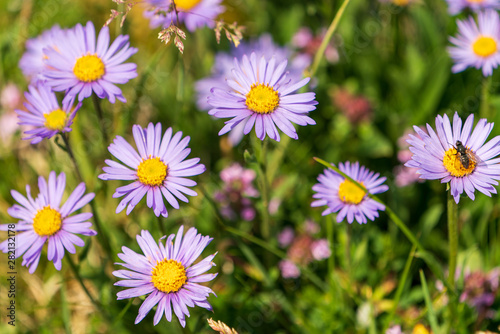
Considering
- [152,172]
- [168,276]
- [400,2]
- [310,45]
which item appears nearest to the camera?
[168,276]

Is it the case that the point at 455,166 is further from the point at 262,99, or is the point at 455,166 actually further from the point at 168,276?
the point at 168,276

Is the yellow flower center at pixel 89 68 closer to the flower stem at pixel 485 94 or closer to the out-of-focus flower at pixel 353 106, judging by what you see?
the out-of-focus flower at pixel 353 106

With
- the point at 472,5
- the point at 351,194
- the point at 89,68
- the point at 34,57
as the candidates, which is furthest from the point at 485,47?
the point at 34,57

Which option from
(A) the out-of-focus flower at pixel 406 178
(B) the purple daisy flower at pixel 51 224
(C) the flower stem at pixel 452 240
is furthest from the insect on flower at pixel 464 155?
(B) the purple daisy flower at pixel 51 224

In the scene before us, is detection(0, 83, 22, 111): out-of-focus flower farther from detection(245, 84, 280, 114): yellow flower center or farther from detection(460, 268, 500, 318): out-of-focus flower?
detection(460, 268, 500, 318): out-of-focus flower

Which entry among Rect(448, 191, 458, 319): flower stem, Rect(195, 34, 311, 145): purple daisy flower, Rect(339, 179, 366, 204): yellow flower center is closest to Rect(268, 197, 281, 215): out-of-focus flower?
Rect(195, 34, 311, 145): purple daisy flower

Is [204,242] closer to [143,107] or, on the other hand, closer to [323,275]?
[323,275]
